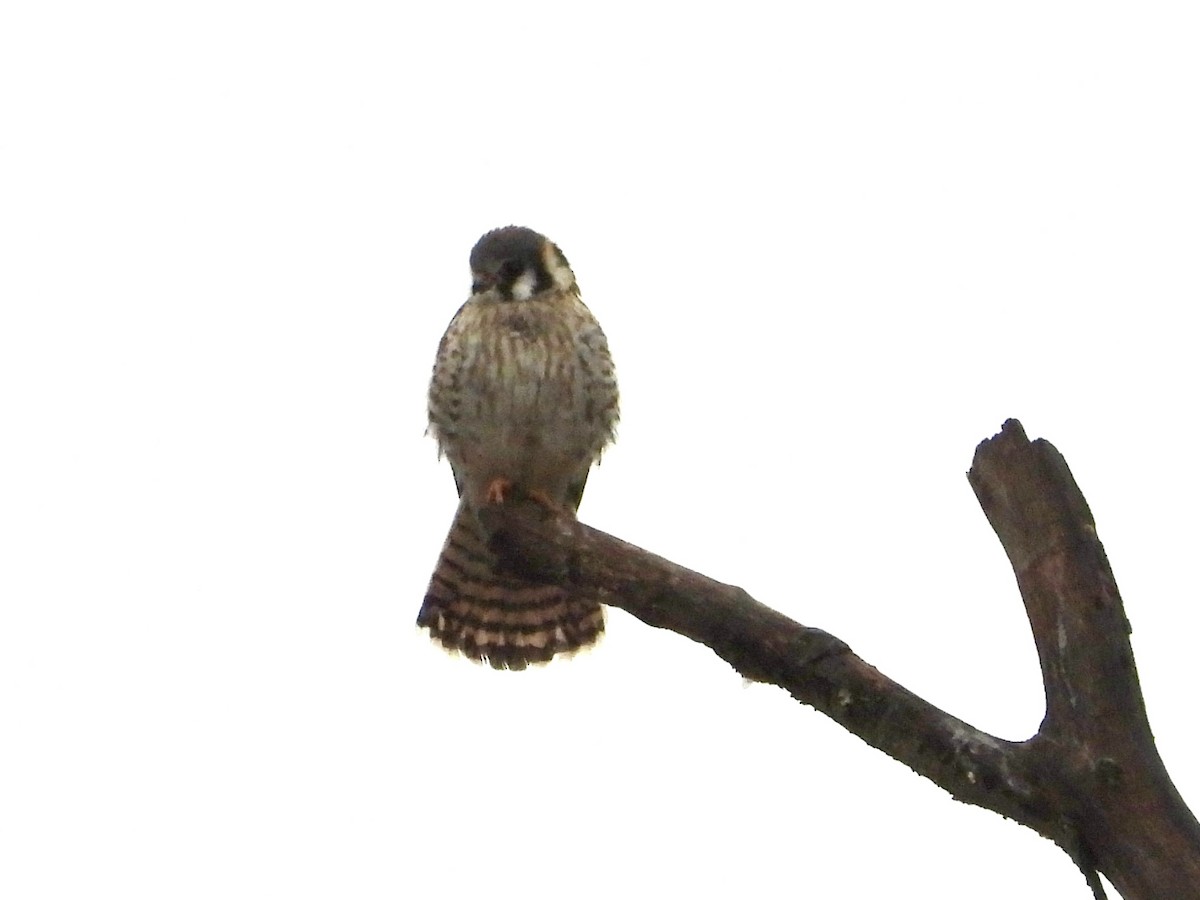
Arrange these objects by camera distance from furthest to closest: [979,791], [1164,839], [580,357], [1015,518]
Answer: [580,357] → [1015,518] → [979,791] → [1164,839]

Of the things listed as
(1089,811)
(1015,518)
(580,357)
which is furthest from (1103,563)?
(580,357)

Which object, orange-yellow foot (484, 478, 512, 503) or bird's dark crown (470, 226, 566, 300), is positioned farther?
bird's dark crown (470, 226, 566, 300)

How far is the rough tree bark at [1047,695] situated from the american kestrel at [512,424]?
5.62ft

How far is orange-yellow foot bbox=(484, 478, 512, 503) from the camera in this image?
5.02 meters

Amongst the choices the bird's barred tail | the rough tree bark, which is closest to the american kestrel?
the bird's barred tail

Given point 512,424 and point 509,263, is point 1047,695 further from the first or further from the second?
point 509,263

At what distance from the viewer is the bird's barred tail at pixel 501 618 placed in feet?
17.6

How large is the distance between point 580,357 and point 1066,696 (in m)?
2.53

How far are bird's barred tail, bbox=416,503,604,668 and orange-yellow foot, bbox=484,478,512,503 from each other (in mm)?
169

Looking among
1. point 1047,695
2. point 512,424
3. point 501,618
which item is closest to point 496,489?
point 512,424

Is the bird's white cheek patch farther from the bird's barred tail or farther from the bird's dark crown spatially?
the bird's barred tail

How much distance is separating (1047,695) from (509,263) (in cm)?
289

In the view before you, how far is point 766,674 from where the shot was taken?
11.1 ft

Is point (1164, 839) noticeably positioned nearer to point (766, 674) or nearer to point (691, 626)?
point (766, 674)
